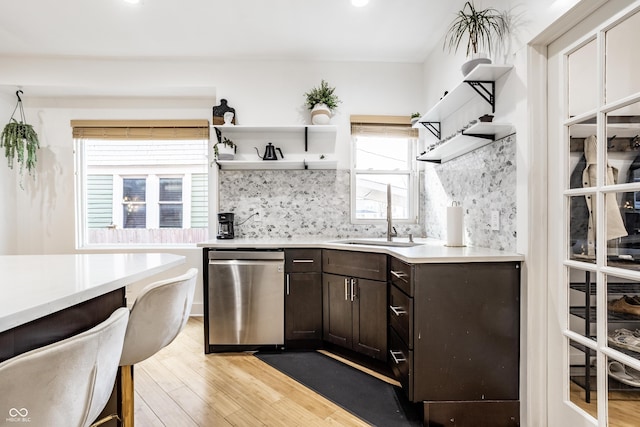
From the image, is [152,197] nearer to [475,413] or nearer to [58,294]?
[58,294]

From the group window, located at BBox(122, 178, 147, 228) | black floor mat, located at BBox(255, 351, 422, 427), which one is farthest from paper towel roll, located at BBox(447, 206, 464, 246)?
window, located at BBox(122, 178, 147, 228)

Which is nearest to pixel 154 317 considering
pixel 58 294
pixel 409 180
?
pixel 58 294

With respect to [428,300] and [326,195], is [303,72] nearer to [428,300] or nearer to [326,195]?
[326,195]

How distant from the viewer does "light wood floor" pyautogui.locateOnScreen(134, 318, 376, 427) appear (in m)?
1.65

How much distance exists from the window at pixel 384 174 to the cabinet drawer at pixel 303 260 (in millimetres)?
793

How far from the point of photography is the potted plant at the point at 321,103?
2.87 metres

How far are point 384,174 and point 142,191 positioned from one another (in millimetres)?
2761

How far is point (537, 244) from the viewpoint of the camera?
5.15 ft

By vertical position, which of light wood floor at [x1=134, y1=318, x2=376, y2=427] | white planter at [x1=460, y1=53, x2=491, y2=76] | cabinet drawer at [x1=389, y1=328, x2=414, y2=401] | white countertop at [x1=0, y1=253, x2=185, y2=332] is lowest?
light wood floor at [x1=134, y1=318, x2=376, y2=427]

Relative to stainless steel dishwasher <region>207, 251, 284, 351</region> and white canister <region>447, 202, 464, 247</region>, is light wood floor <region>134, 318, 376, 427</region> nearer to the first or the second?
stainless steel dishwasher <region>207, 251, 284, 351</region>

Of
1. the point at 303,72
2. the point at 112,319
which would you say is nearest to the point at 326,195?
the point at 303,72

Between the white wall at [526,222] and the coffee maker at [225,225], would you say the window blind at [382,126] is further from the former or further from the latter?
the coffee maker at [225,225]

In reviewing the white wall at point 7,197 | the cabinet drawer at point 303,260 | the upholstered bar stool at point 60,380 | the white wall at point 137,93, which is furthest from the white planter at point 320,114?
the white wall at point 7,197

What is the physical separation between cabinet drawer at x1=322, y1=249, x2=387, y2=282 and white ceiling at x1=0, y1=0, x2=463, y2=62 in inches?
75.4
